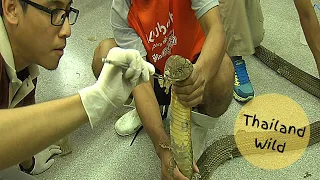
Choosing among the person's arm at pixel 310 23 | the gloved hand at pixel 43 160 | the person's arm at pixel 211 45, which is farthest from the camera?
the person's arm at pixel 310 23

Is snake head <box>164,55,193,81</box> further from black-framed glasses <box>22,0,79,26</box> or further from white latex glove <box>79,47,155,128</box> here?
black-framed glasses <box>22,0,79,26</box>

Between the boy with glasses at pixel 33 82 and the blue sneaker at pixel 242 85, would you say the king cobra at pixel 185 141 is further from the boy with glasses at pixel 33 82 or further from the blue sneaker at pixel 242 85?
the blue sneaker at pixel 242 85

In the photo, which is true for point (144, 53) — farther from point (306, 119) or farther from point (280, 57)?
point (280, 57)

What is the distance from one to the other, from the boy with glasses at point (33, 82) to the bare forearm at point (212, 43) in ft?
1.21

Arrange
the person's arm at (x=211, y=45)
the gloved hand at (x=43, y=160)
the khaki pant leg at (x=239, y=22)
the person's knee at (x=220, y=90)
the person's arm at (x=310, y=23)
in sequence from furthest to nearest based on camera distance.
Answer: the khaki pant leg at (x=239, y=22)
the person's arm at (x=310, y=23)
the gloved hand at (x=43, y=160)
the person's knee at (x=220, y=90)
the person's arm at (x=211, y=45)

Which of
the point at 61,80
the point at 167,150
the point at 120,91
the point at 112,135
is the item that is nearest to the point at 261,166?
the point at 167,150

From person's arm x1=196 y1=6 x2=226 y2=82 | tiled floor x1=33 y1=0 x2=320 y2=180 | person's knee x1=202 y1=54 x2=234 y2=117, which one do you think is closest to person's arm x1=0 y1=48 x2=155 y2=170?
person's arm x1=196 y1=6 x2=226 y2=82

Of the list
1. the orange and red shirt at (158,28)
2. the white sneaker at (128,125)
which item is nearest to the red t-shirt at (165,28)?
the orange and red shirt at (158,28)

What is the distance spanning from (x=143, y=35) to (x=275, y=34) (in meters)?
1.13

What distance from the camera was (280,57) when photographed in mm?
2156

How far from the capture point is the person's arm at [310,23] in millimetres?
1694

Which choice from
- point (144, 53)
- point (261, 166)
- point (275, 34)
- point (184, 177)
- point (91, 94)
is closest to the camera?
point (91, 94)

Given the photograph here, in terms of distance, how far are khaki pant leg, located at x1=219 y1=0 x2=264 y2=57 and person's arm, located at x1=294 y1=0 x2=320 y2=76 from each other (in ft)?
0.86

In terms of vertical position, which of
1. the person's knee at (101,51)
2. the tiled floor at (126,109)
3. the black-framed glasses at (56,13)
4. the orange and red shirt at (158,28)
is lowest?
the tiled floor at (126,109)
